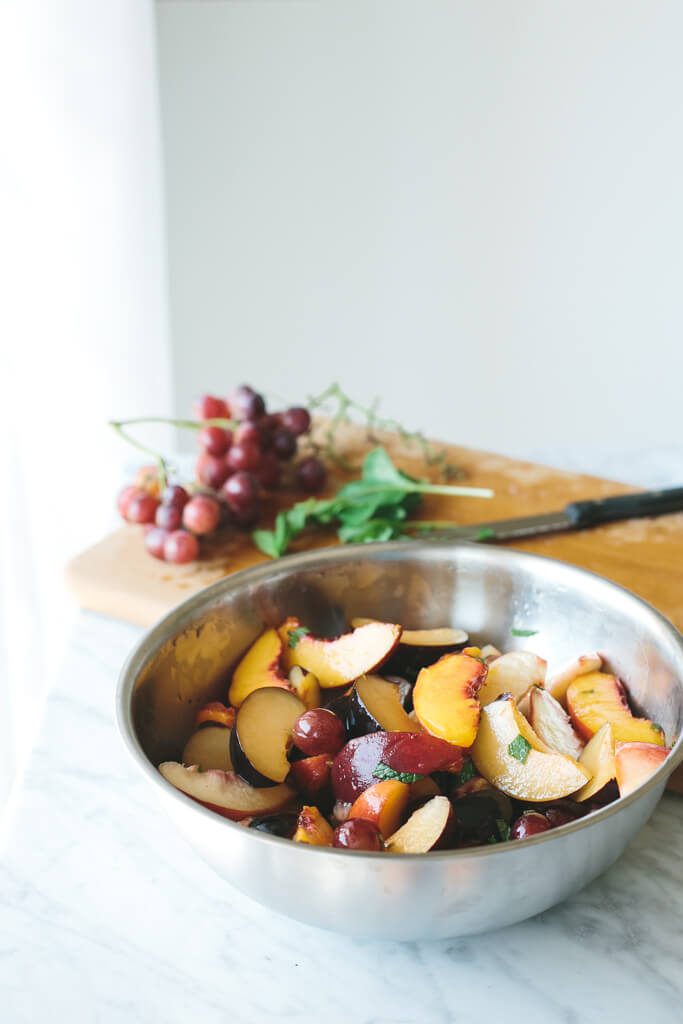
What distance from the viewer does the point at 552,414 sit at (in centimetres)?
305

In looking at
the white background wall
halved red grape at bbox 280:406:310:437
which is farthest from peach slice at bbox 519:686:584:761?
the white background wall

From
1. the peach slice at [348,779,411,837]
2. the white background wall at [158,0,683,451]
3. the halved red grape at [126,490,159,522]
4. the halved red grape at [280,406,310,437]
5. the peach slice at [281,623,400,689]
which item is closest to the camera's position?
the peach slice at [348,779,411,837]

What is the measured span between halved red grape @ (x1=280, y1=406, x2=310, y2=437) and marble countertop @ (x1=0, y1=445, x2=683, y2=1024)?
825 mm

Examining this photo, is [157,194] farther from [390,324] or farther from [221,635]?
[221,635]

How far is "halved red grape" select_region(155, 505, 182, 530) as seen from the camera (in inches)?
56.3

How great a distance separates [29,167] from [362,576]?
1.14 metres

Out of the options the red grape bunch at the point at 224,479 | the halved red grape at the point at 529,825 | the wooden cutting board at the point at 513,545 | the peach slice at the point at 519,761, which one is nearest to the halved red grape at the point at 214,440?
the red grape bunch at the point at 224,479

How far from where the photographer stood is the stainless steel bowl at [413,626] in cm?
70

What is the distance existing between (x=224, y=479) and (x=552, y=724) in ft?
2.55

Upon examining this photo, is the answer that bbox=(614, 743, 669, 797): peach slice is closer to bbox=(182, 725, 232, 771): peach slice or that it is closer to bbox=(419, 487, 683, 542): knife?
bbox=(182, 725, 232, 771): peach slice

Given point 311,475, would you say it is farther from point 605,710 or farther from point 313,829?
point 313,829

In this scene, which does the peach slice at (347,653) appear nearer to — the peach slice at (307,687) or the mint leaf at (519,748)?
the peach slice at (307,687)

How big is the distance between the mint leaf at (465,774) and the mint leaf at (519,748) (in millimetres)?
36

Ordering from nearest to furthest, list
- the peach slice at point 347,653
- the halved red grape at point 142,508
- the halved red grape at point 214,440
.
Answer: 1. the peach slice at point 347,653
2. the halved red grape at point 142,508
3. the halved red grape at point 214,440
